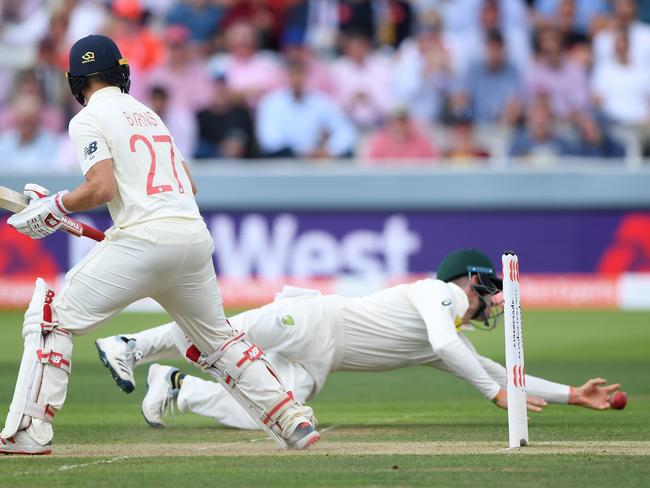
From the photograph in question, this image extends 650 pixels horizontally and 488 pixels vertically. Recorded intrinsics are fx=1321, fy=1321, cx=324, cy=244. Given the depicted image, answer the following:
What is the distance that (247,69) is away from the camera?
17453mm

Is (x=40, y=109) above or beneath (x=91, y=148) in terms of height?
beneath

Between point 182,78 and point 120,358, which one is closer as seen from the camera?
point 120,358

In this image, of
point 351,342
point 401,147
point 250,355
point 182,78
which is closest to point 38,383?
point 250,355

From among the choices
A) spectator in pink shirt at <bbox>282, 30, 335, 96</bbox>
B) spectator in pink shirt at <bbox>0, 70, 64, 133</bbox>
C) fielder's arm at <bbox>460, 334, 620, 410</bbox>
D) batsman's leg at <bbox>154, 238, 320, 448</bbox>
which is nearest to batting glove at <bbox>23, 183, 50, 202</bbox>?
batsman's leg at <bbox>154, 238, 320, 448</bbox>

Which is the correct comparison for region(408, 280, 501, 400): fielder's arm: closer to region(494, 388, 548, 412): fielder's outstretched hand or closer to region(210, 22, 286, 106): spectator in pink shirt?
region(494, 388, 548, 412): fielder's outstretched hand

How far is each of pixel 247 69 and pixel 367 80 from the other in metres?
1.59

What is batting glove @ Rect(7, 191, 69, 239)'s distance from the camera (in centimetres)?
612

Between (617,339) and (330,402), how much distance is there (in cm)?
489

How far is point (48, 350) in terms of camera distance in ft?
19.8

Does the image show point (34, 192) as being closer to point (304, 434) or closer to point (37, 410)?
point (37, 410)

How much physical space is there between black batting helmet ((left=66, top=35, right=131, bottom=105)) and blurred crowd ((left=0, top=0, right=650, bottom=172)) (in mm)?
10108

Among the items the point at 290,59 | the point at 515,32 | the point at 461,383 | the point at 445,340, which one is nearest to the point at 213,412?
the point at 445,340

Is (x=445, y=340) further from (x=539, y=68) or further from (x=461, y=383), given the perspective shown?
(x=539, y=68)

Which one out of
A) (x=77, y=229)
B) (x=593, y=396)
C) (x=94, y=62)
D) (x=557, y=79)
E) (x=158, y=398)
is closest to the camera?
(x=94, y=62)
